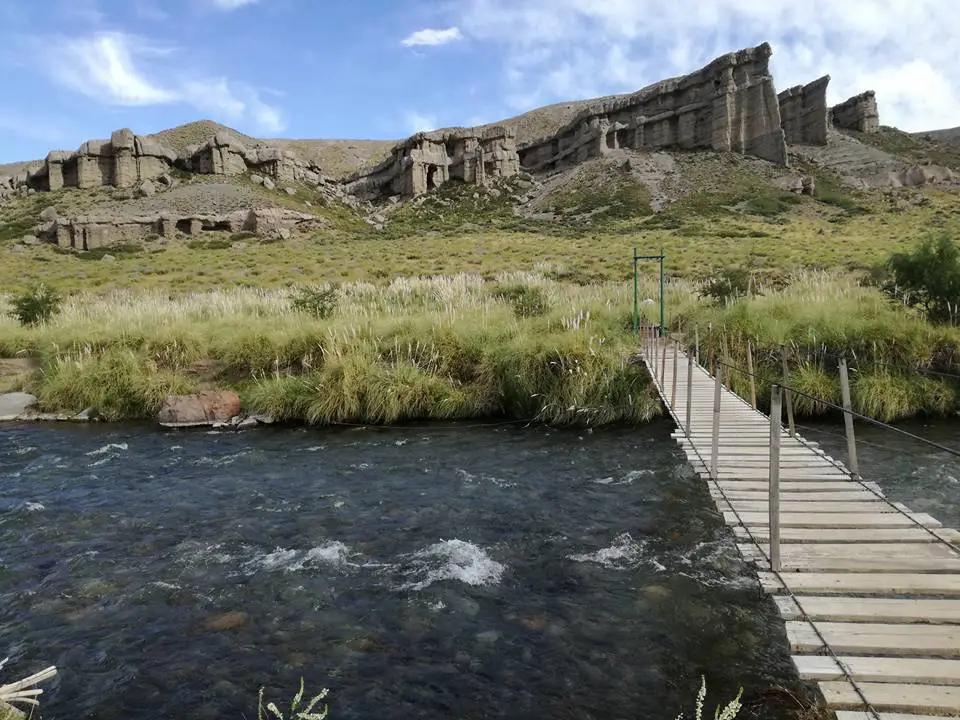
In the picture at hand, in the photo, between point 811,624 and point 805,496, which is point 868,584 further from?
point 805,496

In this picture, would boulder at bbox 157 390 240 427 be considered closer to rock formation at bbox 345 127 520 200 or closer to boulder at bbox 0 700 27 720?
boulder at bbox 0 700 27 720

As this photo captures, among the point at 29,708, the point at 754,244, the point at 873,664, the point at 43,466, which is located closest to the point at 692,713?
the point at 873,664

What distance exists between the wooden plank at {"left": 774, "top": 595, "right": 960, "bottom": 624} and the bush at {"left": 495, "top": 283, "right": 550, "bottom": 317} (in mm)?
11672

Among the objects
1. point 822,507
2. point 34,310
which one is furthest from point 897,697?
point 34,310

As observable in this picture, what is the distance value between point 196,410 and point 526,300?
827cm

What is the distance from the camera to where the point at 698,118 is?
289 ft

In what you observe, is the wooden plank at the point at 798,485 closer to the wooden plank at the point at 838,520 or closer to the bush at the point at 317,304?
the wooden plank at the point at 838,520

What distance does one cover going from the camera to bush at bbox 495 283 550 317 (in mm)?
15664

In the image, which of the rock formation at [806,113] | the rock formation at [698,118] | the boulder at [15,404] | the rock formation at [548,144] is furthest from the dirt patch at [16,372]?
the rock formation at [806,113]

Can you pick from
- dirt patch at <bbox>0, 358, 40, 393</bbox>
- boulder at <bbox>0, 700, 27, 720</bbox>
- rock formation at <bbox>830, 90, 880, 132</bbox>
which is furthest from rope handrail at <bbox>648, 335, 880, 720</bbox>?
rock formation at <bbox>830, 90, 880, 132</bbox>

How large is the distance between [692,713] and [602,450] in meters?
5.77

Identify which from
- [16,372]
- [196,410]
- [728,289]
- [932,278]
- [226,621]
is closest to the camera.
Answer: [226,621]

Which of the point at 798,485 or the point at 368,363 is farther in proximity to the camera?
the point at 368,363

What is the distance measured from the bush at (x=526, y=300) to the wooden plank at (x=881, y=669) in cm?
1220
